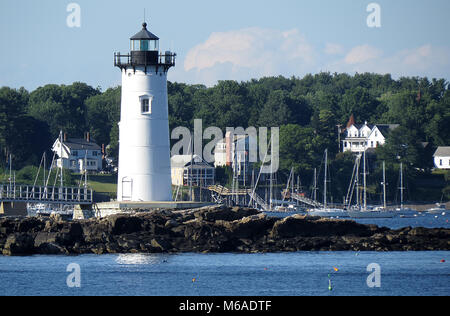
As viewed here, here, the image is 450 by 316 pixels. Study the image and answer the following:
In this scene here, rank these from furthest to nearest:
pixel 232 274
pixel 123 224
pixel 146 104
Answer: pixel 146 104 < pixel 123 224 < pixel 232 274

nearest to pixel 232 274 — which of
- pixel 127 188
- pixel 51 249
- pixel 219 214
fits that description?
pixel 219 214

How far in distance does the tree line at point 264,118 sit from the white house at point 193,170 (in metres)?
3.67

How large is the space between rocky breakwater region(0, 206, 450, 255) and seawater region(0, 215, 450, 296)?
1043 mm

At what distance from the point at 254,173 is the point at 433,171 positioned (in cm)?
2101

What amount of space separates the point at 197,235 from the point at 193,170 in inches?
2112

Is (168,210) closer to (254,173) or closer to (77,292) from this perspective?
(77,292)

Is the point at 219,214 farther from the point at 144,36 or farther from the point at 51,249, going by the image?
the point at 144,36

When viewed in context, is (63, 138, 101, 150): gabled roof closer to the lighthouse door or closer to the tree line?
the tree line

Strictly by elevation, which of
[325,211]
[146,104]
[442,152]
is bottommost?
[325,211]

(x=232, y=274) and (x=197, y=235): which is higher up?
(x=197, y=235)

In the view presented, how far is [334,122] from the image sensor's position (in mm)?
131875

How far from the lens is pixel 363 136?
127438 millimetres

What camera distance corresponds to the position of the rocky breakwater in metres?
49.1

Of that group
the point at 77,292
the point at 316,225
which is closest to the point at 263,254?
the point at 316,225
